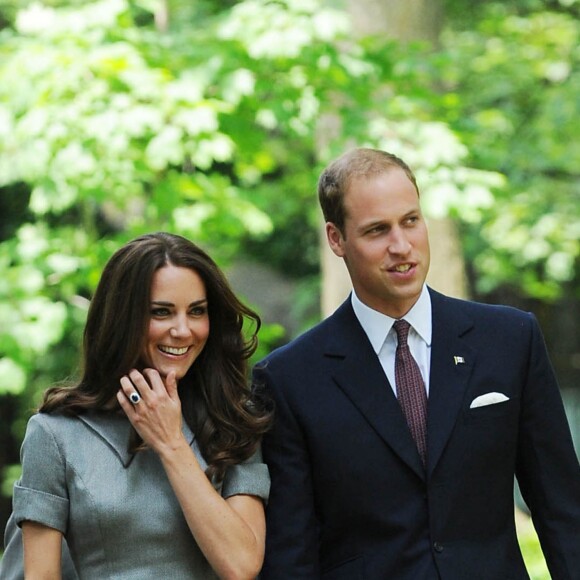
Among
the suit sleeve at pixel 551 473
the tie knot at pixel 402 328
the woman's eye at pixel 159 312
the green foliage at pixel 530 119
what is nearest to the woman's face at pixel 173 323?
the woman's eye at pixel 159 312

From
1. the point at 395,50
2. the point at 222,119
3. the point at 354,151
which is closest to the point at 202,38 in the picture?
the point at 222,119

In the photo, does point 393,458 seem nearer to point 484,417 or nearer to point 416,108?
point 484,417

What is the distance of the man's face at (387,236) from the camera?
3.46 metres

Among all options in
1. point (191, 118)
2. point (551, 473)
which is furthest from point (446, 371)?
point (191, 118)

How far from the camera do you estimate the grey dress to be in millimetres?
3430

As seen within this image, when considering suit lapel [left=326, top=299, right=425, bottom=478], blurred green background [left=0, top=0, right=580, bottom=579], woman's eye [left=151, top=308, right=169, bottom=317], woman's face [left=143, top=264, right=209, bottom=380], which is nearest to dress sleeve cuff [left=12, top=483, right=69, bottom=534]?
woman's face [left=143, top=264, right=209, bottom=380]

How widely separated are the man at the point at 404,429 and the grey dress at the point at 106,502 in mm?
204

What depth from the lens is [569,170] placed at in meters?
12.8

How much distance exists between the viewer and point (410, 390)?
3.58 m

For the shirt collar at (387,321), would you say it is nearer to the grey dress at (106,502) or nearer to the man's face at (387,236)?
the man's face at (387,236)

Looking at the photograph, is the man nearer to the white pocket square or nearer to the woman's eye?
the white pocket square

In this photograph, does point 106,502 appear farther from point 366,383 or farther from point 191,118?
point 191,118

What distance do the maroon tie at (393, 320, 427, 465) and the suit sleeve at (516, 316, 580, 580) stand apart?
0.30 meters

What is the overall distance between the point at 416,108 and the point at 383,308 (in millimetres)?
4575
